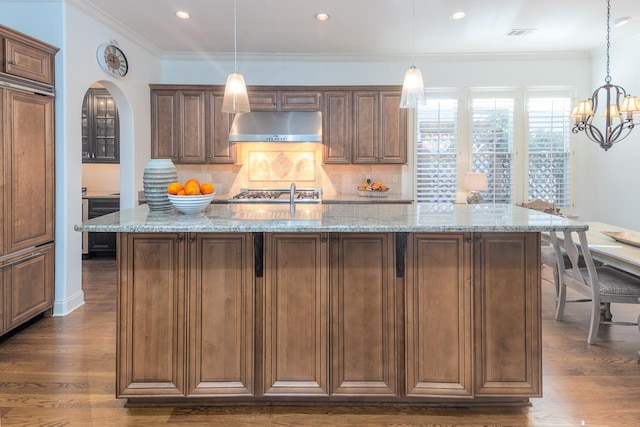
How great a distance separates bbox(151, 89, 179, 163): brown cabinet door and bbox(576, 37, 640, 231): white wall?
5.34 m

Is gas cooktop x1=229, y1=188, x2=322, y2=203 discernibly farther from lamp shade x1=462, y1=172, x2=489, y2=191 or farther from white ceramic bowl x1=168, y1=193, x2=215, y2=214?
white ceramic bowl x1=168, y1=193, x2=215, y2=214

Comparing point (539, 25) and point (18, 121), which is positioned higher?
point (539, 25)

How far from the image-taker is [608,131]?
3.68 metres

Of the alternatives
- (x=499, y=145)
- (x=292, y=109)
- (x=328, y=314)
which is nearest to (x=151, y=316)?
(x=328, y=314)

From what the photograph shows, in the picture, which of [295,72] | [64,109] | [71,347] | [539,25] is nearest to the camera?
[71,347]

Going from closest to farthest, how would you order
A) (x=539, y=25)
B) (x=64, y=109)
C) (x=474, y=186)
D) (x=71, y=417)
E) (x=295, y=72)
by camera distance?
(x=71, y=417) < (x=64, y=109) < (x=539, y=25) < (x=474, y=186) < (x=295, y=72)

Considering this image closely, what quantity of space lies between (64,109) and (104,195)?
2499 millimetres

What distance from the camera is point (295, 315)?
2164 mm

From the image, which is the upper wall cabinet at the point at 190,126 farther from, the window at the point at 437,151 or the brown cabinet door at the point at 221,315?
the brown cabinet door at the point at 221,315

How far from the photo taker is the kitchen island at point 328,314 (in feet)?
6.98

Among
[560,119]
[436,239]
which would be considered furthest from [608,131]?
[436,239]

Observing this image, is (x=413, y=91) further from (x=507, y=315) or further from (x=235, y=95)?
(x=507, y=315)

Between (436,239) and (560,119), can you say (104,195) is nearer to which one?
(436,239)

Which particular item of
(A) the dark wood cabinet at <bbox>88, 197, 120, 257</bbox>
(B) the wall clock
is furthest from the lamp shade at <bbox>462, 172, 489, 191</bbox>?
(A) the dark wood cabinet at <bbox>88, 197, 120, 257</bbox>
